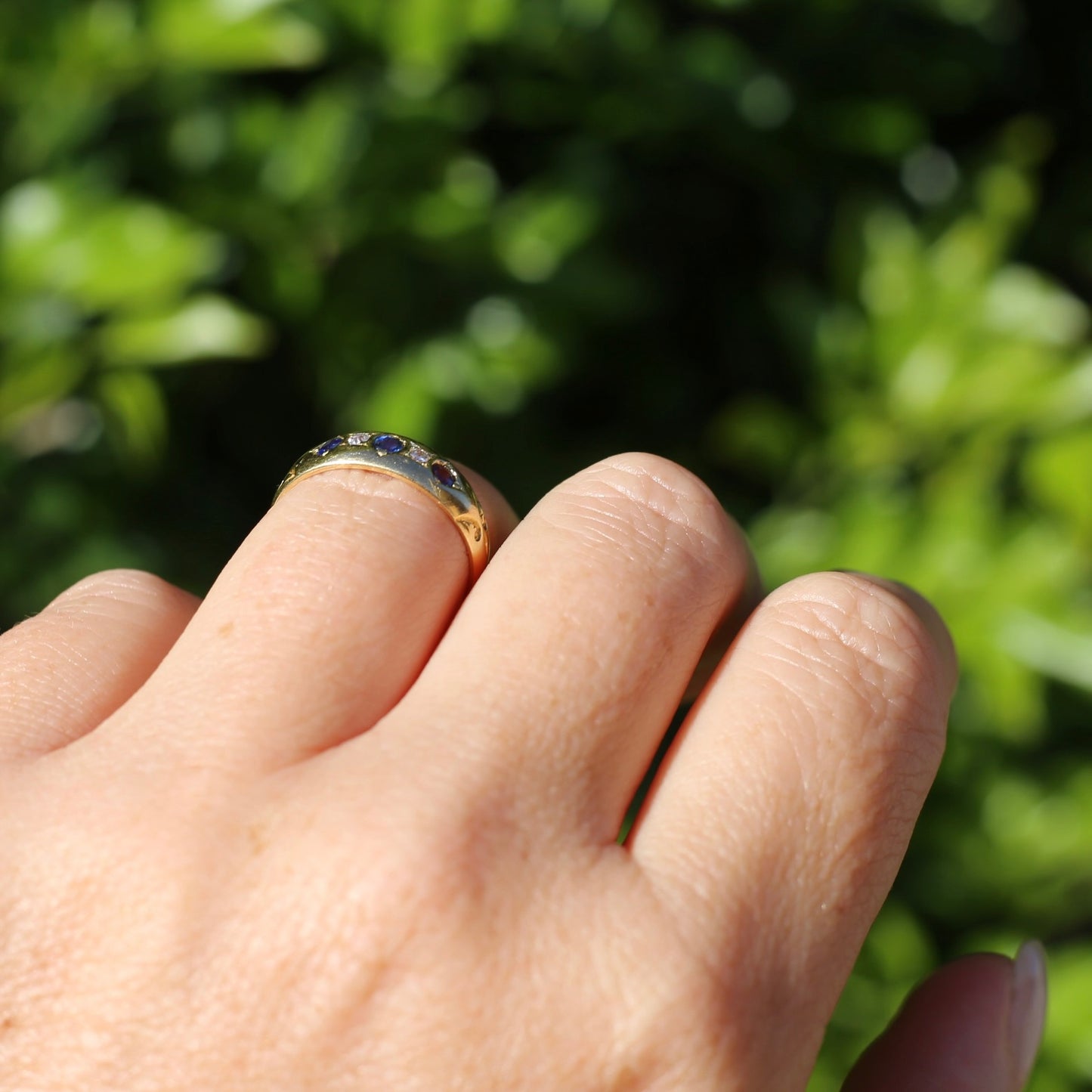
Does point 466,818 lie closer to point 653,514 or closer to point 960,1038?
point 653,514

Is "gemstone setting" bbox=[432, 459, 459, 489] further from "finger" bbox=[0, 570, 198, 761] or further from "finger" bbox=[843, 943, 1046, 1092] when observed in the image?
"finger" bbox=[843, 943, 1046, 1092]

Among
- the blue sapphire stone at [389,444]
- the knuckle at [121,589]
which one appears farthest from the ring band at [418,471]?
the knuckle at [121,589]

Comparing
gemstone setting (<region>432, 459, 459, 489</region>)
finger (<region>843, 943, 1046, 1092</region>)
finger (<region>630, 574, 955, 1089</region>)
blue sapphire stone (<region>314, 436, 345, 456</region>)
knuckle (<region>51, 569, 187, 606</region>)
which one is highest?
blue sapphire stone (<region>314, 436, 345, 456</region>)

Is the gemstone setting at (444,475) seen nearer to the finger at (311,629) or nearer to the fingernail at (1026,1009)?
the finger at (311,629)

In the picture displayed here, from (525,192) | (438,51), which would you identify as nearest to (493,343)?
(525,192)

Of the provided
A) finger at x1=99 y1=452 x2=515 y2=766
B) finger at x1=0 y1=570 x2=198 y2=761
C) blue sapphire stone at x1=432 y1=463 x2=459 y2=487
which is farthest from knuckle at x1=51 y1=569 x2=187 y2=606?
blue sapphire stone at x1=432 y1=463 x2=459 y2=487

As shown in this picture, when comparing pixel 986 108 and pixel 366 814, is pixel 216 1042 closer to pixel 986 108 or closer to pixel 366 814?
pixel 366 814
